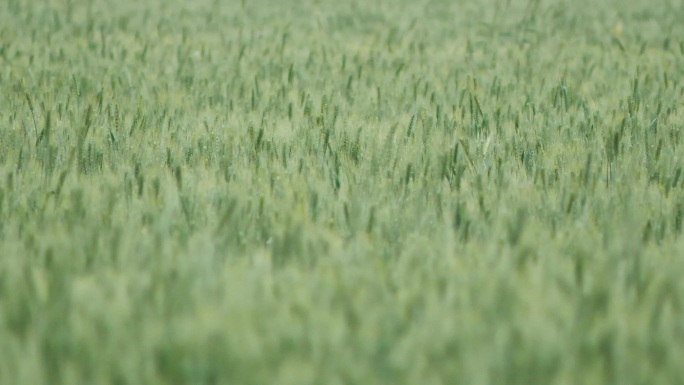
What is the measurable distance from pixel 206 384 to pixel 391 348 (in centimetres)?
24

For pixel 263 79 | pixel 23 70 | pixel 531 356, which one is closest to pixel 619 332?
pixel 531 356

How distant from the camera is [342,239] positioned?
1474 mm

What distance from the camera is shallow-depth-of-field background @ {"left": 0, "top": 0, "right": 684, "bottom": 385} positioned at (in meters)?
1.02

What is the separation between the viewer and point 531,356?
1.02m

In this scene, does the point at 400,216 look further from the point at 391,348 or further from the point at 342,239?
the point at 391,348

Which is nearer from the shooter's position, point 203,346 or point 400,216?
point 203,346

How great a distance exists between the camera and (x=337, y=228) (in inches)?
61.4

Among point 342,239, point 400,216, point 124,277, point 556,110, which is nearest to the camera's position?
point 124,277

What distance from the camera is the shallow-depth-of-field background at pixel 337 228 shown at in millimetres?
1023

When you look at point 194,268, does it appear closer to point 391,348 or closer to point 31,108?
point 391,348

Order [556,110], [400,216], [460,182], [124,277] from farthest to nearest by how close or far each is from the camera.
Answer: [556,110] → [460,182] → [400,216] → [124,277]

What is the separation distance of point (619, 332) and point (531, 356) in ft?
0.48

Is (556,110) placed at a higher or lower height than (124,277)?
lower

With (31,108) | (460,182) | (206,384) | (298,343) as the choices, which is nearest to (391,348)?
(298,343)
